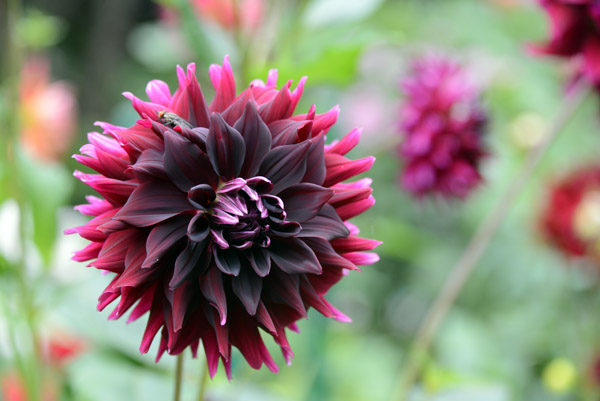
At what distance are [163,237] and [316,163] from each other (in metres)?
0.09

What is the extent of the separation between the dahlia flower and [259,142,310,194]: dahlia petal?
0.72 metres

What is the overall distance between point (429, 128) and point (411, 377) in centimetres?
28

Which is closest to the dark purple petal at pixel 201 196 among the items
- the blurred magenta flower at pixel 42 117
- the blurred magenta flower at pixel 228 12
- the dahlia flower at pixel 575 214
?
the blurred magenta flower at pixel 228 12

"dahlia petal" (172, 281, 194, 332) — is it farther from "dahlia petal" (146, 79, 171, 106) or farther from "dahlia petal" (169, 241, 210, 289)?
"dahlia petal" (146, 79, 171, 106)

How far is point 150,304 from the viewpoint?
338 millimetres

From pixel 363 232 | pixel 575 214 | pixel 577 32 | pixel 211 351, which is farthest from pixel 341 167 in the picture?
pixel 575 214

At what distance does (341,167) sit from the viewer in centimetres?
34

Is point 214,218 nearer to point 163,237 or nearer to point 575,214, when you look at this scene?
point 163,237

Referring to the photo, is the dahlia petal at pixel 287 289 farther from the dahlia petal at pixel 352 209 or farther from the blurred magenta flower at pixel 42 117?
the blurred magenta flower at pixel 42 117

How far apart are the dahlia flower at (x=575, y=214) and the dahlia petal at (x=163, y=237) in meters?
0.76

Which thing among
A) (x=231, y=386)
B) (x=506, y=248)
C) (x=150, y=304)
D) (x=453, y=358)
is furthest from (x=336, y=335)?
(x=150, y=304)

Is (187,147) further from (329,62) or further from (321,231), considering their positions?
(329,62)

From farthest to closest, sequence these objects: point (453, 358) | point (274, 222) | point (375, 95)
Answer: point (375, 95) → point (453, 358) → point (274, 222)

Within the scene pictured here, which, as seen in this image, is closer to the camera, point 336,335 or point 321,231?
point 321,231
